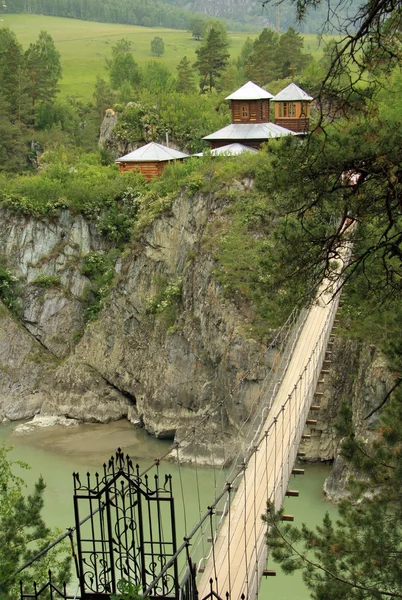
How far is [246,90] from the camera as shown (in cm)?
2656

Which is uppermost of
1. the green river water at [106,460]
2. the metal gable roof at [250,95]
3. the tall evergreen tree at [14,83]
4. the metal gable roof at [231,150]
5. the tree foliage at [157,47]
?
the tree foliage at [157,47]

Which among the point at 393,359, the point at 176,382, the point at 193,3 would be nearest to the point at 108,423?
the point at 176,382

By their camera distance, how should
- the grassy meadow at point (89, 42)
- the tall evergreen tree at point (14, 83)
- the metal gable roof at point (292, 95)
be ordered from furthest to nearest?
1. the grassy meadow at point (89, 42)
2. the tall evergreen tree at point (14, 83)
3. the metal gable roof at point (292, 95)

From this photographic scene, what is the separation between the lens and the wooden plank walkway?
26.4 ft

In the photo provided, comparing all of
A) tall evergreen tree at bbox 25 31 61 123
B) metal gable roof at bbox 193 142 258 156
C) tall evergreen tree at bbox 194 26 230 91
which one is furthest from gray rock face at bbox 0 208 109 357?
tall evergreen tree at bbox 194 26 230 91

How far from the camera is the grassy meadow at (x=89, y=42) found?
5553 cm

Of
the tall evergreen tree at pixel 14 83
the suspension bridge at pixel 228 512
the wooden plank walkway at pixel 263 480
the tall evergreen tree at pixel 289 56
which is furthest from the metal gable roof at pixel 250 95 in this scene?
the wooden plank walkway at pixel 263 480

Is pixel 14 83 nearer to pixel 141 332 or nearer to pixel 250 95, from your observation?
pixel 250 95

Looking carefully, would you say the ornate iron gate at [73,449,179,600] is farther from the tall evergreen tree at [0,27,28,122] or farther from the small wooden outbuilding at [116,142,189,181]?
the tall evergreen tree at [0,27,28,122]

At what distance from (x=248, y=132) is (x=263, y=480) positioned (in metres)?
17.5

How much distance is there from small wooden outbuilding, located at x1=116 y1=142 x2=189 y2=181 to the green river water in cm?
704

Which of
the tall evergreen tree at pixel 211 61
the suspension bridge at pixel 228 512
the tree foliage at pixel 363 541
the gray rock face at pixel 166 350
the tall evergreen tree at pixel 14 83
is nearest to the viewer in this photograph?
the suspension bridge at pixel 228 512

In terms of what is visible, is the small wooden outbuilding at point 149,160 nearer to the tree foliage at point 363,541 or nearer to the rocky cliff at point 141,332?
the rocky cliff at point 141,332

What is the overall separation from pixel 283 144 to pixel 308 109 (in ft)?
66.8
